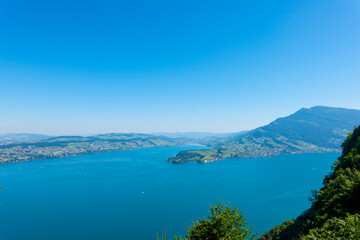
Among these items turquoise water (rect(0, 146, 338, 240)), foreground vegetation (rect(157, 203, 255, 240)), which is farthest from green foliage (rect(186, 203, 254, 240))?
turquoise water (rect(0, 146, 338, 240))

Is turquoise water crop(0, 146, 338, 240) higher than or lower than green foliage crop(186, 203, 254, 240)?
lower

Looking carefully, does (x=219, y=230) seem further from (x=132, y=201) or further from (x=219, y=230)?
(x=132, y=201)

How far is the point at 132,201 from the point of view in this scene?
92.2 metres

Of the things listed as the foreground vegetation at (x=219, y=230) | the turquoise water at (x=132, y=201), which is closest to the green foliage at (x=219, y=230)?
the foreground vegetation at (x=219, y=230)

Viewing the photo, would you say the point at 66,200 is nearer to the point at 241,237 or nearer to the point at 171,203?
the point at 171,203

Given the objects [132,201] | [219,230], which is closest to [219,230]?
[219,230]

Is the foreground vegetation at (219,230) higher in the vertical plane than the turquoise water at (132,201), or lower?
higher

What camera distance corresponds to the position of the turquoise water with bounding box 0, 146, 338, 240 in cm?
6619

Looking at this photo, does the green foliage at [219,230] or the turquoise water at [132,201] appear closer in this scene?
the green foliage at [219,230]

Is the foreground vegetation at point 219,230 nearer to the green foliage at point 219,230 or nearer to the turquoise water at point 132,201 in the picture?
the green foliage at point 219,230

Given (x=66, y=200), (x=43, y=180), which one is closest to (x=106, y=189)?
(x=66, y=200)

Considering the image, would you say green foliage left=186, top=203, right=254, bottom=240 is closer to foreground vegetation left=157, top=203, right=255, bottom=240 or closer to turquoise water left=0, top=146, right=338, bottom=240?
foreground vegetation left=157, top=203, right=255, bottom=240

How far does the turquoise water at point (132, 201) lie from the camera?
217 ft

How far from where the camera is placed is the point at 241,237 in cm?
1405
